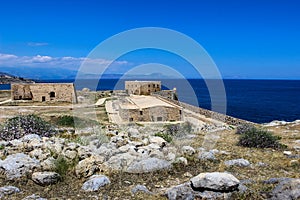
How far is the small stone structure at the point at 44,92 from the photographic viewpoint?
112ft

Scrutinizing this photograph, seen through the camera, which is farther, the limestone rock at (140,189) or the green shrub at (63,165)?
the green shrub at (63,165)

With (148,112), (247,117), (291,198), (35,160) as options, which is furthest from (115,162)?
(247,117)

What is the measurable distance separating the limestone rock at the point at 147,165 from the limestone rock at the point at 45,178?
1.78 m

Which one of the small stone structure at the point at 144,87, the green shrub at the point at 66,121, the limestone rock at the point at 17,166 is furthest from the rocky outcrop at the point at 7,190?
the small stone structure at the point at 144,87

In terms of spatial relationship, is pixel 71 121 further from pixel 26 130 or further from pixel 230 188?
pixel 230 188

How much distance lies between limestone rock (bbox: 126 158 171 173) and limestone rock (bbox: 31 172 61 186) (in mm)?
1781

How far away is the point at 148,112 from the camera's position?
25.8m

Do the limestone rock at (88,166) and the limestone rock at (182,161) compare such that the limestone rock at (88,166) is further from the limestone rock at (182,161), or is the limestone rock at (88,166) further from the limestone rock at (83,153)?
the limestone rock at (182,161)

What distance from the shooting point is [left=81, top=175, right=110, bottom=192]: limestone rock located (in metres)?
6.87

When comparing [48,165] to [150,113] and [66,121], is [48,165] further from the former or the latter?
[150,113]

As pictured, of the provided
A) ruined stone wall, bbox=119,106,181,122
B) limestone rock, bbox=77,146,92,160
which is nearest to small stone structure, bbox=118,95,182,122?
ruined stone wall, bbox=119,106,181,122

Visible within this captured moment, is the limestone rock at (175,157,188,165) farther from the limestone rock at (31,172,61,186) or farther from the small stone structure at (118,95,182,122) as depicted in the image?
the small stone structure at (118,95,182,122)

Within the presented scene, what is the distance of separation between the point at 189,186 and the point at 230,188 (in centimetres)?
83

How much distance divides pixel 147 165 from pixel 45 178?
8.33ft
